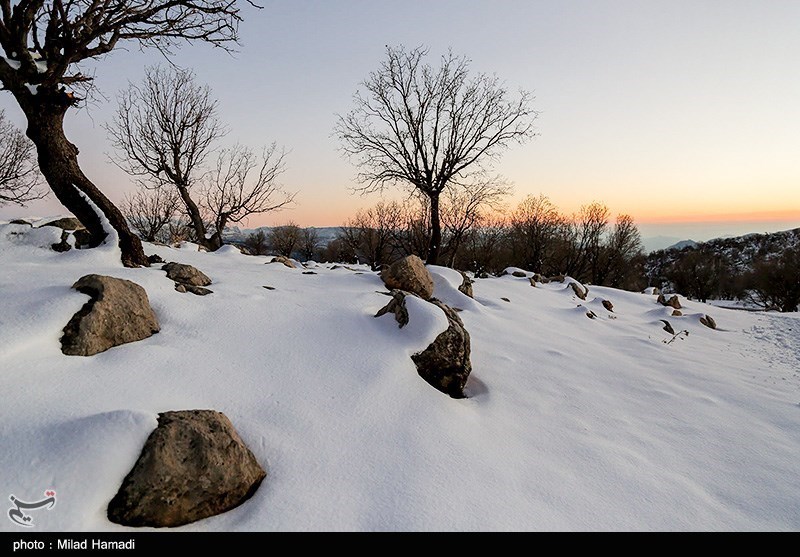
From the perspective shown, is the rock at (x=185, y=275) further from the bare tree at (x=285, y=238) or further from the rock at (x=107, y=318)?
the bare tree at (x=285, y=238)

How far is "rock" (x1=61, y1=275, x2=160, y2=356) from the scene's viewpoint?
9.86 feet

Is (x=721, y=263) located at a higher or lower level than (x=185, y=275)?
higher

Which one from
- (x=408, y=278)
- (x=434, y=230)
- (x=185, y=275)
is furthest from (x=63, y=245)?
(x=434, y=230)

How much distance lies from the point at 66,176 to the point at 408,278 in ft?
17.6

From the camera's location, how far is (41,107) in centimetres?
499

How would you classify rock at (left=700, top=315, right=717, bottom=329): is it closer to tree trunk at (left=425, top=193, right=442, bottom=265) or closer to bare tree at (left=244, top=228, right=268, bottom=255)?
tree trunk at (left=425, top=193, right=442, bottom=265)

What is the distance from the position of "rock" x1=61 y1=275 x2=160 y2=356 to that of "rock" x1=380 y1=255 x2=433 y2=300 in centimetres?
369

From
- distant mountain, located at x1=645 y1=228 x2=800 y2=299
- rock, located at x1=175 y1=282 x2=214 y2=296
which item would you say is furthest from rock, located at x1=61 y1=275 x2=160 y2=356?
distant mountain, located at x1=645 y1=228 x2=800 y2=299

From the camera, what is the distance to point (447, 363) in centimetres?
400

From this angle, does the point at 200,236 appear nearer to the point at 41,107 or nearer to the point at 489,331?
the point at 41,107

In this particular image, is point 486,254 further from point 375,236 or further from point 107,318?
point 107,318

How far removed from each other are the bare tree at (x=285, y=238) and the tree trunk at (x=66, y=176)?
1360 inches

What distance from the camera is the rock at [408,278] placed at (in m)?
6.41
